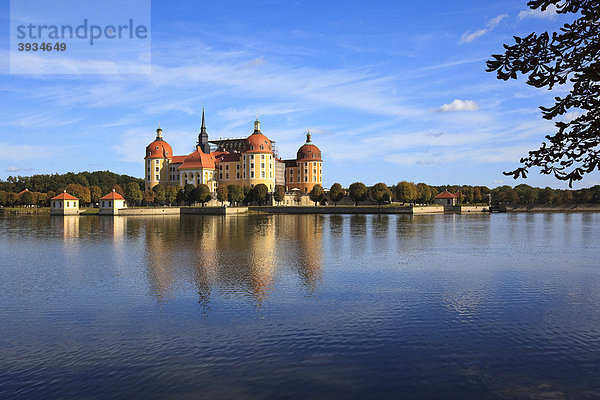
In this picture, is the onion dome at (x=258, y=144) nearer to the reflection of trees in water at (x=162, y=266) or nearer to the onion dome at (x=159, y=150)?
the onion dome at (x=159, y=150)

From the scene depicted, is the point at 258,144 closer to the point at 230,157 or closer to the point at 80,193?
the point at 230,157

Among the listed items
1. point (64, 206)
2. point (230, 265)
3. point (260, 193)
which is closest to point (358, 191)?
point (260, 193)

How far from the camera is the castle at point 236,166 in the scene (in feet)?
429

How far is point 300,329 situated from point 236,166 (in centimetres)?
12349

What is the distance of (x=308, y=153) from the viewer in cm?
14375

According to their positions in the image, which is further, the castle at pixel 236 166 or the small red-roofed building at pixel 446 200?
the castle at pixel 236 166

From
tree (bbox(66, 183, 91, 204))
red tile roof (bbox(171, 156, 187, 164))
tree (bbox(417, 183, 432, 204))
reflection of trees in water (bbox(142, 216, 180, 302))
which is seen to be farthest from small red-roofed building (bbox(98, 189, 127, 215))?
tree (bbox(417, 183, 432, 204))

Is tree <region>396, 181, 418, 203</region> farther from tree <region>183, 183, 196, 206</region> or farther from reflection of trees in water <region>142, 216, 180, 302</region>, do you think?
reflection of trees in water <region>142, 216, 180, 302</region>

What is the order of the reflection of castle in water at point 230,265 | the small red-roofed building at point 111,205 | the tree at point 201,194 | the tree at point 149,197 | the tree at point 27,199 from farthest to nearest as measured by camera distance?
1. the tree at point 27,199
2. the tree at point 149,197
3. the tree at point 201,194
4. the small red-roofed building at point 111,205
5. the reflection of castle in water at point 230,265

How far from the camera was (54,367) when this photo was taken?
1066 cm

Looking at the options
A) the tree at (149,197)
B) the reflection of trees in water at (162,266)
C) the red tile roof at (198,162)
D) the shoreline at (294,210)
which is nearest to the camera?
the reflection of trees in water at (162,266)

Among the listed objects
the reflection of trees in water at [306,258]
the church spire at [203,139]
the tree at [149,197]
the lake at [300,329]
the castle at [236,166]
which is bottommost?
the lake at [300,329]

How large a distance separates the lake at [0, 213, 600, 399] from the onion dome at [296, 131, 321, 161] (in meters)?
118

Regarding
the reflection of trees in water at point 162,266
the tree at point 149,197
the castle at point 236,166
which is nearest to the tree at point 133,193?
the tree at point 149,197
